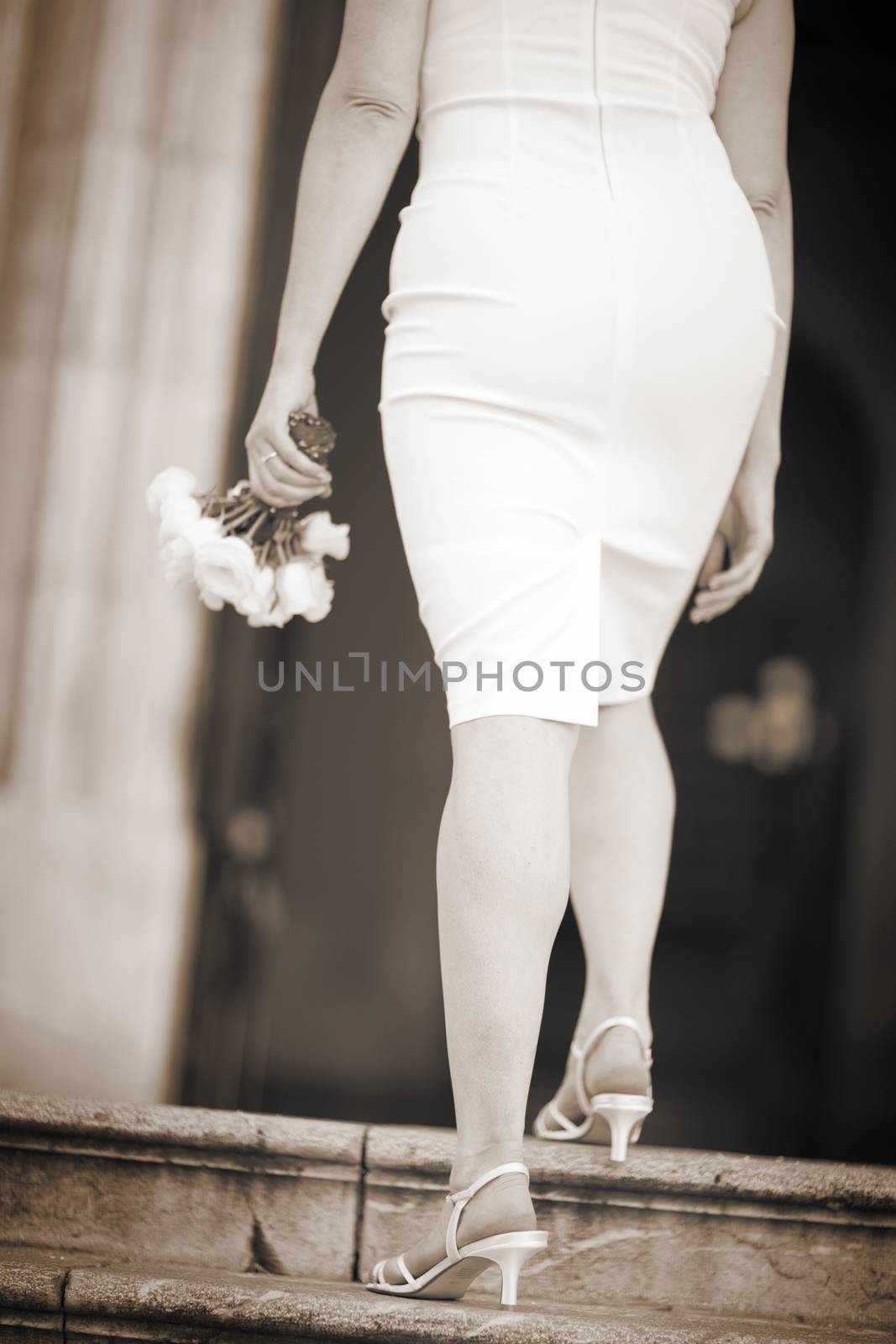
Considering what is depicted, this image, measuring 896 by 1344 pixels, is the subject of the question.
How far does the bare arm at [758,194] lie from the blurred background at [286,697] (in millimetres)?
1403

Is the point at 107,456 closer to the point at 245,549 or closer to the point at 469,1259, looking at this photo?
the point at 245,549

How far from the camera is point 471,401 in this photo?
1.46m

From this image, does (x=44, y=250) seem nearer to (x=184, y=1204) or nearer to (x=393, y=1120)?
(x=184, y=1204)

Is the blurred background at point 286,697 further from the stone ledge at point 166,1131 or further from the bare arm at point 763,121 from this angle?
the bare arm at point 763,121

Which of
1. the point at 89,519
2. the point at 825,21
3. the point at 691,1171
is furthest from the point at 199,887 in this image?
the point at 825,21

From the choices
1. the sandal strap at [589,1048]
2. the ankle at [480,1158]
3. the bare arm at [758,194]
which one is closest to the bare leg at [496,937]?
the ankle at [480,1158]

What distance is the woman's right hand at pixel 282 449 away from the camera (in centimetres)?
158

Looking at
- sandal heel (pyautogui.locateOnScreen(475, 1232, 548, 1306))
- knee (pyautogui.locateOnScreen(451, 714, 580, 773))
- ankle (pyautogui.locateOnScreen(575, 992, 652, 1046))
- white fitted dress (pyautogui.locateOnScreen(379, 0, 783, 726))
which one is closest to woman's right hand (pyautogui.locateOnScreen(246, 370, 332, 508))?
white fitted dress (pyautogui.locateOnScreen(379, 0, 783, 726))

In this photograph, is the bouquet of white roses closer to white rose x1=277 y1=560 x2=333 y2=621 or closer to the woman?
white rose x1=277 y1=560 x2=333 y2=621

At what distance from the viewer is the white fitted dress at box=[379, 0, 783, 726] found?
1.42 metres

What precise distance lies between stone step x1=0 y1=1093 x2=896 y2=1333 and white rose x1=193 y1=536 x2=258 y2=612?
0.64m

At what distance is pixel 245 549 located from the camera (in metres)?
1.66

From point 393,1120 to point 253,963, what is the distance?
1095 mm

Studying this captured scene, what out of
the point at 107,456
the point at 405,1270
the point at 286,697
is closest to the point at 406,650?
the point at 286,697
